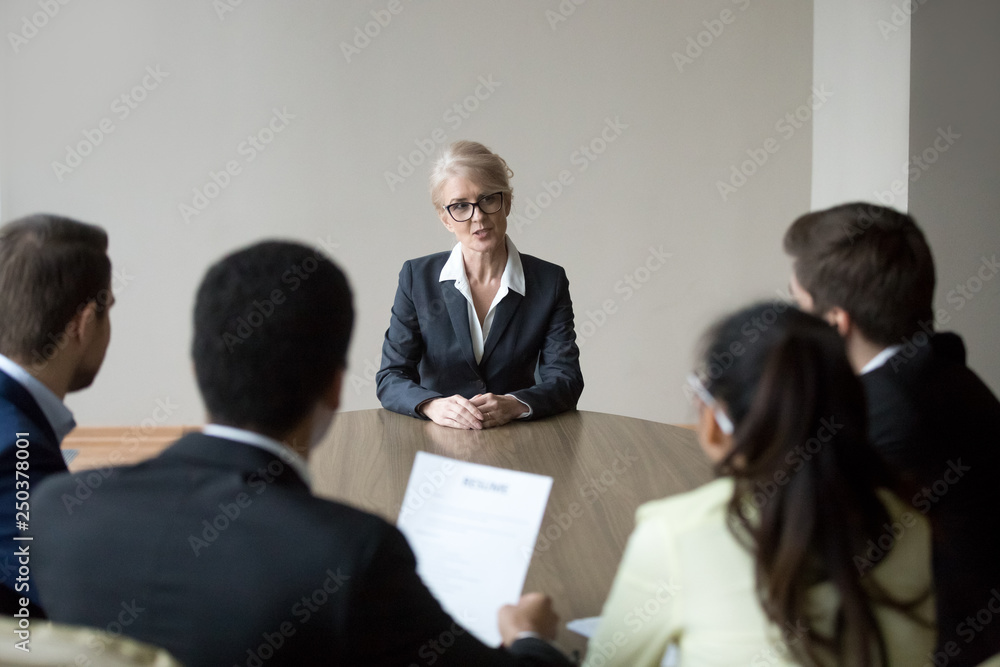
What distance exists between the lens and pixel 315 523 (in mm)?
905

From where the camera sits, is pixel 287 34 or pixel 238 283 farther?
pixel 287 34

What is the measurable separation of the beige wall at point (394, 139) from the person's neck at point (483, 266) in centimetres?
173

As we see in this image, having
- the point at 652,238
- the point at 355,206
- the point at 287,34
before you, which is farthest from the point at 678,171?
the point at 287,34

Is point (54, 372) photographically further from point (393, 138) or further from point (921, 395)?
point (393, 138)

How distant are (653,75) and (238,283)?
3854 mm

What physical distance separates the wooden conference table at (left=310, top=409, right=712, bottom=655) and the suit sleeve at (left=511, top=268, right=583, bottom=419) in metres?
Result: 0.05

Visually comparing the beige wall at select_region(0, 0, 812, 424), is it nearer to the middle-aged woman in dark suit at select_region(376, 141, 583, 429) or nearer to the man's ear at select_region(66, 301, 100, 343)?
the middle-aged woman in dark suit at select_region(376, 141, 583, 429)

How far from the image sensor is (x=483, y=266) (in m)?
2.82

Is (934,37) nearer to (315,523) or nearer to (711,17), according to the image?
(711,17)

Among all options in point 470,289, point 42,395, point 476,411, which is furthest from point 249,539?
point 470,289

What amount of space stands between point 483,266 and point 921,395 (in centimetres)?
161

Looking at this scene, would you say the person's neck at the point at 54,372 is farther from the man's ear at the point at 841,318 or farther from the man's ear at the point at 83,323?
the man's ear at the point at 841,318

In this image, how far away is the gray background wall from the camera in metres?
4.28

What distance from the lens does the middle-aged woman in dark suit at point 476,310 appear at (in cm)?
267
